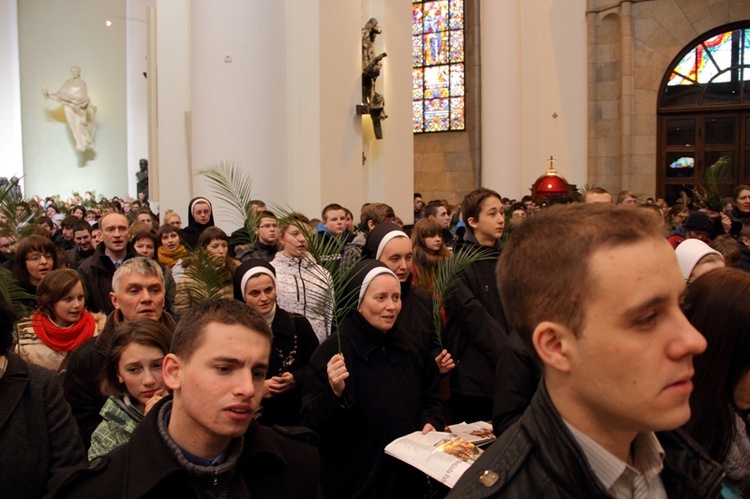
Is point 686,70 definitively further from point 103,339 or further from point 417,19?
point 103,339

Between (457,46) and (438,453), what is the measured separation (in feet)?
69.8

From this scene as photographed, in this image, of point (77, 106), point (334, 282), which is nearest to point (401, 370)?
point (334, 282)

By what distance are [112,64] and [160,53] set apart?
1579cm

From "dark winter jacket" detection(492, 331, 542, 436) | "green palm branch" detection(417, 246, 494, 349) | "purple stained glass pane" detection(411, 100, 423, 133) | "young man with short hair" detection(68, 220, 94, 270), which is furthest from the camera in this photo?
"purple stained glass pane" detection(411, 100, 423, 133)

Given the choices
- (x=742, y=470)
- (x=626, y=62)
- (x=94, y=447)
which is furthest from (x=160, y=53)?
(x=742, y=470)

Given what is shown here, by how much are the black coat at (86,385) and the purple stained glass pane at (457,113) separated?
20.2 m

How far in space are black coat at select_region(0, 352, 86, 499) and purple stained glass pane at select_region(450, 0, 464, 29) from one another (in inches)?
861

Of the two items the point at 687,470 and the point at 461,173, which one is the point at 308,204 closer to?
the point at 687,470

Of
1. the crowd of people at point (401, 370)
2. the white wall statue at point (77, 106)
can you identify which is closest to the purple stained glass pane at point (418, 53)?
the white wall statue at point (77, 106)

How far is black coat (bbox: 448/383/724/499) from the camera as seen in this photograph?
1.41 meters

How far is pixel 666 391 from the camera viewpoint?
1.35 meters

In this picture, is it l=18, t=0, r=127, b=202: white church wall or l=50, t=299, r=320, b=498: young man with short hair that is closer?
l=50, t=299, r=320, b=498: young man with short hair

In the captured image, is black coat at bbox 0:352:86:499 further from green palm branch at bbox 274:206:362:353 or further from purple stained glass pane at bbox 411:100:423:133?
purple stained glass pane at bbox 411:100:423:133

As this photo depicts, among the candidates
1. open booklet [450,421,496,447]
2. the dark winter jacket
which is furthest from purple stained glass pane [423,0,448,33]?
the dark winter jacket
